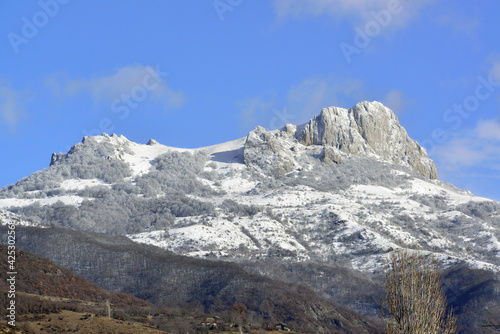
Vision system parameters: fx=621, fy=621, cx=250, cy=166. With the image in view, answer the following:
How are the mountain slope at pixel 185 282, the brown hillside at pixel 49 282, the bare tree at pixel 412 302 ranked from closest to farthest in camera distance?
1. the bare tree at pixel 412 302
2. the brown hillside at pixel 49 282
3. the mountain slope at pixel 185 282

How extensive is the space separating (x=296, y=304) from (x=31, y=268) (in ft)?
184

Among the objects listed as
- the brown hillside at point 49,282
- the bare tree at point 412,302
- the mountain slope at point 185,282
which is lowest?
the bare tree at point 412,302

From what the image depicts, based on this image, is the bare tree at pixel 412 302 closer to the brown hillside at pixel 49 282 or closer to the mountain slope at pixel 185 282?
the brown hillside at pixel 49 282

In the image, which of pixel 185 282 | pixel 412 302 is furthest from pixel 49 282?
pixel 412 302

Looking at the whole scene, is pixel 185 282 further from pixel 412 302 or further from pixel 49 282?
pixel 412 302

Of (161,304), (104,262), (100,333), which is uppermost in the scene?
(104,262)

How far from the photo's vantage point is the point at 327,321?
5212 inches

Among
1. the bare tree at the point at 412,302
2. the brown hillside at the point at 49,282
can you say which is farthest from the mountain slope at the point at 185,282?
the bare tree at the point at 412,302

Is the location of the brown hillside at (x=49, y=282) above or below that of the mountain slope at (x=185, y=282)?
below

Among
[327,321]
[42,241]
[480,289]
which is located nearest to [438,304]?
[327,321]

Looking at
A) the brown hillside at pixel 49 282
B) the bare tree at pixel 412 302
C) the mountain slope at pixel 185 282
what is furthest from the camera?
the mountain slope at pixel 185 282

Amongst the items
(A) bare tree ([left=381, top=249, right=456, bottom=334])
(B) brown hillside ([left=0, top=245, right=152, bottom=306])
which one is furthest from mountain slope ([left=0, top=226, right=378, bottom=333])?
(A) bare tree ([left=381, top=249, right=456, bottom=334])

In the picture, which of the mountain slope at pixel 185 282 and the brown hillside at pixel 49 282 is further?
the mountain slope at pixel 185 282

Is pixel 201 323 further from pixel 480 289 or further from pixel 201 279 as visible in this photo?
pixel 480 289
